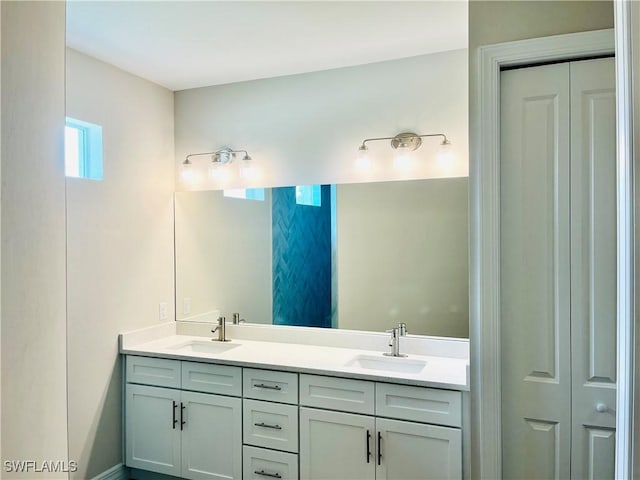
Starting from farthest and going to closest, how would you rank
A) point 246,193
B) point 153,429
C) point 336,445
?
point 246,193
point 153,429
point 336,445

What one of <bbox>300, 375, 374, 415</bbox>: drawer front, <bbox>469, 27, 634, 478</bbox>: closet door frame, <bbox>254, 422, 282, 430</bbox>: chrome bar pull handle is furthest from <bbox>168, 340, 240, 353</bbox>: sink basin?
<bbox>469, 27, 634, 478</bbox>: closet door frame

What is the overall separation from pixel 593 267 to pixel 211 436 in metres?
2.21

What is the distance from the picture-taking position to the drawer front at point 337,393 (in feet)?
7.40

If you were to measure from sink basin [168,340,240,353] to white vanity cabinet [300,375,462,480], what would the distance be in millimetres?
832

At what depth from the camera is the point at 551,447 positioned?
1.77 m

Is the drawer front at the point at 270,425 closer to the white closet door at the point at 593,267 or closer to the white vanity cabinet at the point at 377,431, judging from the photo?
the white vanity cabinet at the point at 377,431

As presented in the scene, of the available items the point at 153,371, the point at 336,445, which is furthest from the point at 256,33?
the point at 336,445

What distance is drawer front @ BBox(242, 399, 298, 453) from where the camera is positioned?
241cm

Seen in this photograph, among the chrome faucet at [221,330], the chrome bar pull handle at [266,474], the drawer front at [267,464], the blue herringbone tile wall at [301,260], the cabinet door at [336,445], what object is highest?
the blue herringbone tile wall at [301,260]

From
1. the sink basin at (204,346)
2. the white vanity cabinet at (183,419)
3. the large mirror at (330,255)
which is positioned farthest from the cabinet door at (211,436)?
the large mirror at (330,255)

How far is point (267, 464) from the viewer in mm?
2463

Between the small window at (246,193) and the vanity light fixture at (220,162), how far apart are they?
0.36ft

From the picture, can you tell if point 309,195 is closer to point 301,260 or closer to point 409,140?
point 301,260

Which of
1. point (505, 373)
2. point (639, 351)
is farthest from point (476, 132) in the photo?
point (639, 351)
